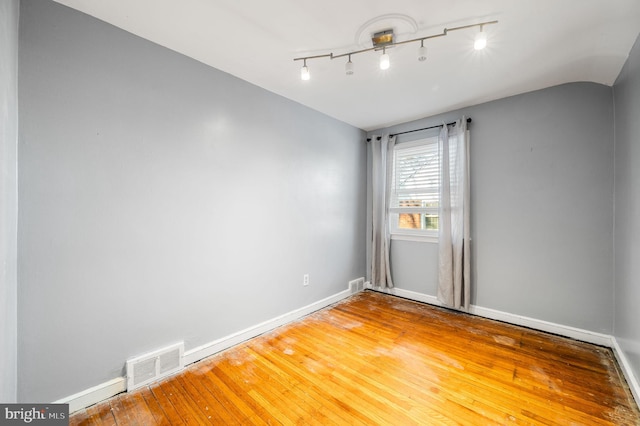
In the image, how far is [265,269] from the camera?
268 centimetres

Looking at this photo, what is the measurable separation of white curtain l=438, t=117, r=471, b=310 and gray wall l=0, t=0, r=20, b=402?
359 centimetres

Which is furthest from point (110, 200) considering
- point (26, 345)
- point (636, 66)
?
point (636, 66)

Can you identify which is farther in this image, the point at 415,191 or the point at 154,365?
the point at 415,191

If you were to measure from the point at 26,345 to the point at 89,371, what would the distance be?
0.38m

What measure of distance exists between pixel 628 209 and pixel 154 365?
3.75 meters

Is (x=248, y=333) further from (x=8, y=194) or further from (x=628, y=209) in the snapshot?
(x=628, y=209)

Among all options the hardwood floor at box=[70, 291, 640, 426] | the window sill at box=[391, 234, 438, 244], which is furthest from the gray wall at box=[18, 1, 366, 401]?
the window sill at box=[391, 234, 438, 244]

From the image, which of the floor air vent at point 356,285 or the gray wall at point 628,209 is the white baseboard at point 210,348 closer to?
the floor air vent at point 356,285

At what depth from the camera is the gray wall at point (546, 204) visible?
2.39 metres

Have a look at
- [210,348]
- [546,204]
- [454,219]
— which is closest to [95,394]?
[210,348]

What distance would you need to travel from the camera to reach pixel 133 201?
71.9 inches

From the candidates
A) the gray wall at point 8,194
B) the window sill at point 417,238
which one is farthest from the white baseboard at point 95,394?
the window sill at point 417,238

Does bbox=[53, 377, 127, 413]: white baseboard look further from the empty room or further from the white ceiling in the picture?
the white ceiling

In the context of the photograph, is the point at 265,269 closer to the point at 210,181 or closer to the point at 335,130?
the point at 210,181
